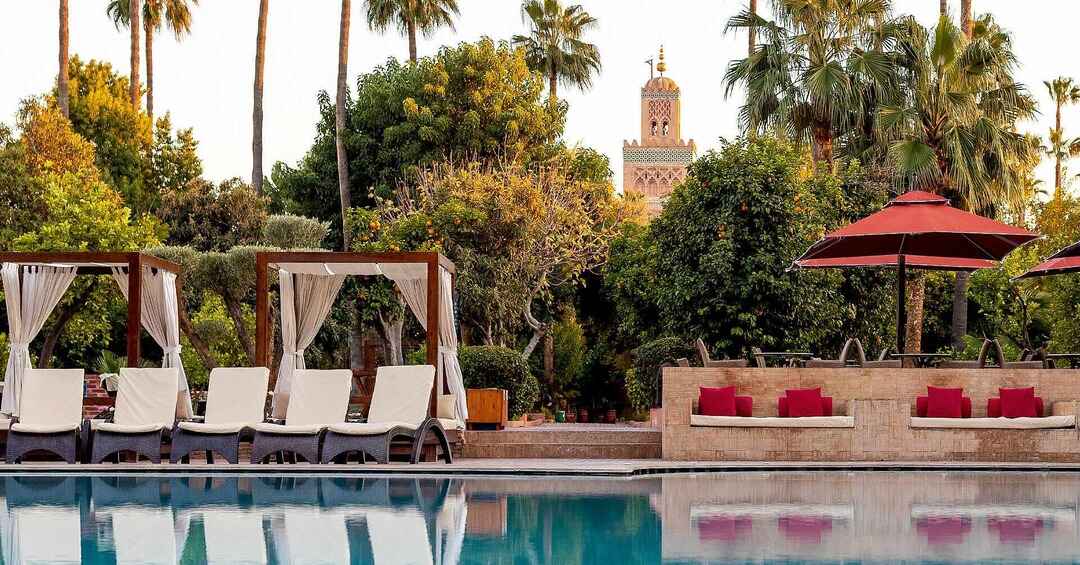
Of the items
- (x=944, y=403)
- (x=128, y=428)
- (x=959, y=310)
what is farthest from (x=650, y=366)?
(x=959, y=310)

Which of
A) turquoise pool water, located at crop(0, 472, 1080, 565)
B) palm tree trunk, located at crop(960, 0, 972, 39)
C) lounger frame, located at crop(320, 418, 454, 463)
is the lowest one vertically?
turquoise pool water, located at crop(0, 472, 1080, 565)

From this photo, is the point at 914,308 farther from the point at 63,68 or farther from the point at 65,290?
the point at 63,68

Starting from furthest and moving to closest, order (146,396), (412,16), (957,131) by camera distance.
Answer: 1. (412,16)
2. (957,131)
3. (146,396)

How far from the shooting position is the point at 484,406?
15258 mm

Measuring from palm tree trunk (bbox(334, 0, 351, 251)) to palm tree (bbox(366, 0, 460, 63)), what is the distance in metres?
1.41

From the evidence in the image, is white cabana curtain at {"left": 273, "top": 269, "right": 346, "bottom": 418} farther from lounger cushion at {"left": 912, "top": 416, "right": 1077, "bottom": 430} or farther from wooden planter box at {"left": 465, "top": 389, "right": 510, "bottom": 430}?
Answer: lounger cushion at {"left": 912, "top": 416, "right": 1077, "bottom": 430}

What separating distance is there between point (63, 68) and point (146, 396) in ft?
68.0

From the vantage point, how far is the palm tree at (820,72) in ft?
76.3

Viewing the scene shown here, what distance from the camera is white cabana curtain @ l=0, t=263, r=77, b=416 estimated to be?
1554cm

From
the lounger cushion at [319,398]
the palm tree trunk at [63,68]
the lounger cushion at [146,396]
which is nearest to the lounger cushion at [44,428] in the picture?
the lounger cushion at [146,396]

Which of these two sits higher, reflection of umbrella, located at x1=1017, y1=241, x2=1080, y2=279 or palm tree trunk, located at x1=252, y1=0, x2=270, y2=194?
palm tree trunk, located at x1=252, y1=0, x2=270, y2=194

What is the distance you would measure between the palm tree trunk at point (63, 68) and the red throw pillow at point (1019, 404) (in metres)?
23.4

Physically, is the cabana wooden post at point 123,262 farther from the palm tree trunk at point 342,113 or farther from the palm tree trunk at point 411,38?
the palm tree trunk at point 411,38

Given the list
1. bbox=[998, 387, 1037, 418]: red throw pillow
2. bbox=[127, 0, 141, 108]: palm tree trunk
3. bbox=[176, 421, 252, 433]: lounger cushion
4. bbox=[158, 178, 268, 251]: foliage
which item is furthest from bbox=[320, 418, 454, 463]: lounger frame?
bbox=[127, 0, 141, 108]: palm tree trunk
